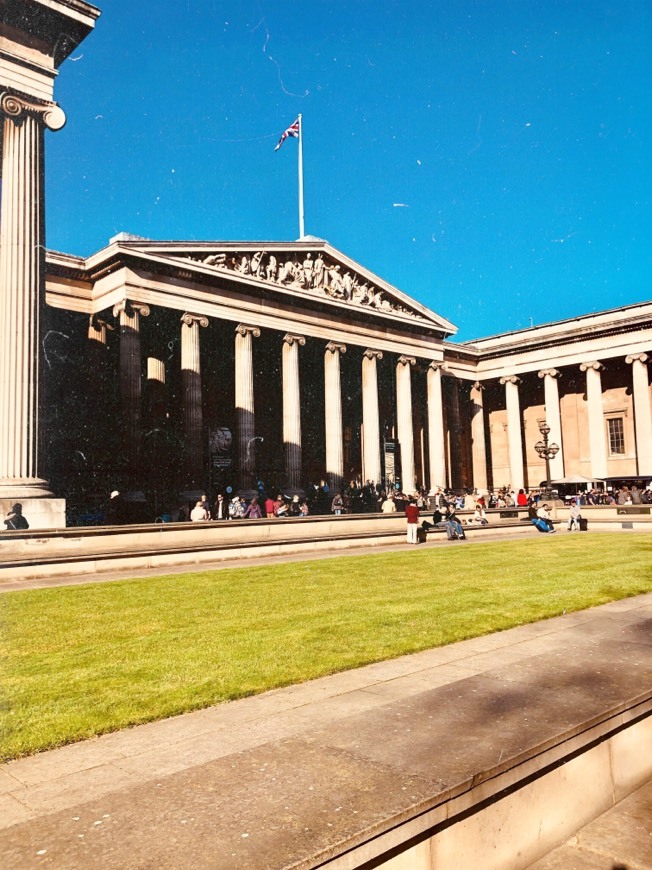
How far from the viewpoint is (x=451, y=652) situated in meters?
7.62

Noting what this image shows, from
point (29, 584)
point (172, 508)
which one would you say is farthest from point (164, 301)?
point (29, 584)

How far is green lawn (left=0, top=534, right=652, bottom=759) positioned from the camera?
613cm

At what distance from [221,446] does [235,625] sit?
1306 inches

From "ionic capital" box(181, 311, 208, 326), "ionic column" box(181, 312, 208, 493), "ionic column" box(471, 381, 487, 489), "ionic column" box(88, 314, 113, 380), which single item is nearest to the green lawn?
"ionic column" box(181, 312, 208, 493)

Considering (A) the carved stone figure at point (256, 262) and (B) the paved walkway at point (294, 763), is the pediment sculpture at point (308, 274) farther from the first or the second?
(B) the paved walkway at point (294, 763)

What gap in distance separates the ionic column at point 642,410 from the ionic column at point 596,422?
9.06 feet

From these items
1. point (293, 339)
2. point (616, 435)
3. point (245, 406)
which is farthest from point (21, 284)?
point (616, 435)

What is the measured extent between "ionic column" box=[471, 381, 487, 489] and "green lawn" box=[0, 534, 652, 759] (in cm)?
4276

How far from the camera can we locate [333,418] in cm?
4447

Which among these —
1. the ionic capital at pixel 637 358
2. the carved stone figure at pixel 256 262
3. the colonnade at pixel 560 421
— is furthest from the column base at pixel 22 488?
the ionic capital at pixel 637 358

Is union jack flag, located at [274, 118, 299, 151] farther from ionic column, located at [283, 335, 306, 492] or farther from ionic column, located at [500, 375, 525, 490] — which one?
ionic column, located at [500, 375, 525, 490]

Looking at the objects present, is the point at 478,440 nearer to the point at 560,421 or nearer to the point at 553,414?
the point at 560,421

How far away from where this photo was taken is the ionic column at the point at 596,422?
52.8 metres

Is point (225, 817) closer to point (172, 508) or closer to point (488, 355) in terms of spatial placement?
point (172, 508)
